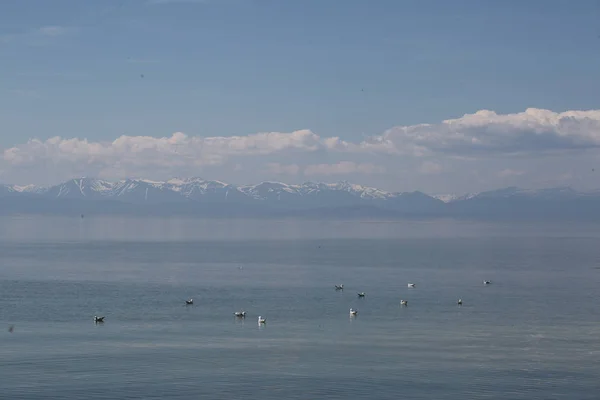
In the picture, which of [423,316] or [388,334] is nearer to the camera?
[388,334]

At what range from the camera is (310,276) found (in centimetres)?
14438

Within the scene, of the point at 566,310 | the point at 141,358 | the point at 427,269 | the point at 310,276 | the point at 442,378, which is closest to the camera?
the point at 442,378

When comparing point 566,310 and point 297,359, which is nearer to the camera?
point 297,359

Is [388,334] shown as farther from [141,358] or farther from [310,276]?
[310,276]

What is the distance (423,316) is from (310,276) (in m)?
52.9

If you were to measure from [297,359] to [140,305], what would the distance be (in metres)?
37.8

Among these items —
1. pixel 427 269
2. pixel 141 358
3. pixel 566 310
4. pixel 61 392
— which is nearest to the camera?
pixel 61 392

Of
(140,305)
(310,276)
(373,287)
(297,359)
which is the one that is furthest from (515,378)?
(310,276)

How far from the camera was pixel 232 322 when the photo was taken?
8744 centimetres

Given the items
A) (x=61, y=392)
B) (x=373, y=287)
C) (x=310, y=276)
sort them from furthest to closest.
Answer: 1. (x=310, y=276)
2. (x=373, y=287)
3. (x=61, y=392)

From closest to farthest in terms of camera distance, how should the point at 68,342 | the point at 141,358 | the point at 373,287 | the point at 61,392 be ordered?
the point at 61,392 < the point at 141,358 < the point at 68,342 < the point at 373,287

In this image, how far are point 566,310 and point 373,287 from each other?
34.9 metres

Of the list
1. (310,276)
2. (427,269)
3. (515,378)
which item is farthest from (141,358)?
(427,269)

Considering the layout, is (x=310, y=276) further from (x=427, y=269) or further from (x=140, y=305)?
(x=140, y=305)
